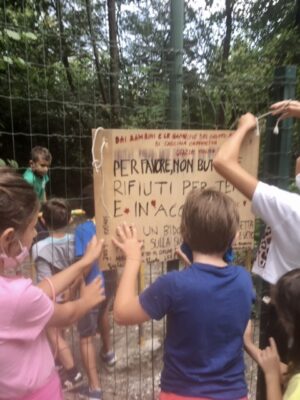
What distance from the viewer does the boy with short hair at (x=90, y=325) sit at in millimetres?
2307

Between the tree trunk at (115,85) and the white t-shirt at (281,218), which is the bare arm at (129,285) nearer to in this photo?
the white t-shirt at (281,218)

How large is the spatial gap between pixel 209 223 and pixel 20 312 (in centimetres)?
64

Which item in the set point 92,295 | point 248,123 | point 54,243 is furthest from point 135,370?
point 248,123

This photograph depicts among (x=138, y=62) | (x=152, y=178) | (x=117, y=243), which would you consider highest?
(x=138, y=62)

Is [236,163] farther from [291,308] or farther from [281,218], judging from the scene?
[291,308]

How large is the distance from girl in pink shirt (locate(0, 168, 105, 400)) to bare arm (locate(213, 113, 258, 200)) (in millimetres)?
689

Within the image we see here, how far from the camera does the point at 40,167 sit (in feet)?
11.2

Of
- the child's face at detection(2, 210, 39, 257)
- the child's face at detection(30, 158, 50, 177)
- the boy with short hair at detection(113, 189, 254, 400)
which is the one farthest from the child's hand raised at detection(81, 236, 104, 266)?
the child's face at detection(30, 158, 50, 177)

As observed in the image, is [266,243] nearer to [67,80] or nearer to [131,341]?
[131,341]

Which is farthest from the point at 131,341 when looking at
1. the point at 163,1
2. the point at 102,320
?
the point at 163,1

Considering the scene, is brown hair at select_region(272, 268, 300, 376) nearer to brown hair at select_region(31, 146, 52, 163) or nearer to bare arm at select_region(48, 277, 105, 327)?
bare arm at select_region(48, 277, 105, 327)

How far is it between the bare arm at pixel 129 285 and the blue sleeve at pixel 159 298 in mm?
24

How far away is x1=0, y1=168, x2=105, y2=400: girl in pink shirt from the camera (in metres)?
1.23

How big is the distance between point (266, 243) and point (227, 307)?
15.9 inches
